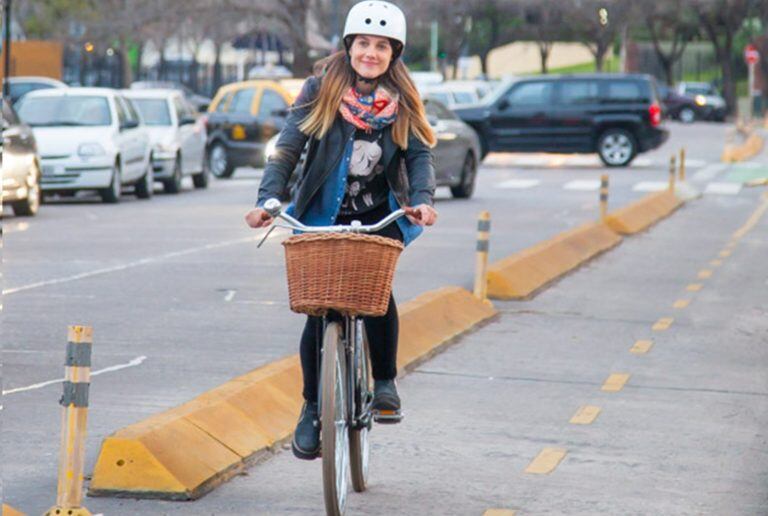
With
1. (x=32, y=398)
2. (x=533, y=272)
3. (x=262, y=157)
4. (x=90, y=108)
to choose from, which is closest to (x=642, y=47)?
(x=262, y=157)

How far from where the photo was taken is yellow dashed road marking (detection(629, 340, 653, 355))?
1214cm

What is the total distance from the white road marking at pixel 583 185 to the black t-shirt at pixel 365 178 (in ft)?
82.8

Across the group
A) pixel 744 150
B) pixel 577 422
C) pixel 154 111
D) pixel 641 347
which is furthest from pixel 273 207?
pixel 744 150

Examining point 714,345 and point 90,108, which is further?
point 90,108

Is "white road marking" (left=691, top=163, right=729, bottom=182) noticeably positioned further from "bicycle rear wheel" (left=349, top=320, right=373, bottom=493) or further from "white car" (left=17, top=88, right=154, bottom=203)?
"bicycle rear wheel" (left=349, top=320, right=373, bottom=493)

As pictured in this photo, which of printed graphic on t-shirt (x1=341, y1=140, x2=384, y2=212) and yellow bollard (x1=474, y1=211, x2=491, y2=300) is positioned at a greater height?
printed graphic on t-shirt (x1=341, y1=140, x2=384, y2=212)

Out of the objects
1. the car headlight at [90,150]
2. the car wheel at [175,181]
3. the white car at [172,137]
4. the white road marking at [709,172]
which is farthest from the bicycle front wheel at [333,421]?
the white road marking at [709,172]

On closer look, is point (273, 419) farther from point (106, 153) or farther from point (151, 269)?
point (106, 153)

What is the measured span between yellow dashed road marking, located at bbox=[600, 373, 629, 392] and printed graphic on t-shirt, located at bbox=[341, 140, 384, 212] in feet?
11.9

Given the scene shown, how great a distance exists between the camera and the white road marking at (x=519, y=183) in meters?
33.3

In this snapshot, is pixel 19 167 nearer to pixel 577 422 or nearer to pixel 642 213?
pixel 642 213

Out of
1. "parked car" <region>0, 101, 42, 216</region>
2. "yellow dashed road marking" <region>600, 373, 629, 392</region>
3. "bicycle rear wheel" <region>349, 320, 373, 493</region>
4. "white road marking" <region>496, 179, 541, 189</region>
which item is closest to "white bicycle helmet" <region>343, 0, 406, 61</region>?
"bicycle rear wheel" <region>349, 320, 373, 493</region>

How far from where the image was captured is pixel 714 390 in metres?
10.5

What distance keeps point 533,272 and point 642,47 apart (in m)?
92.6
